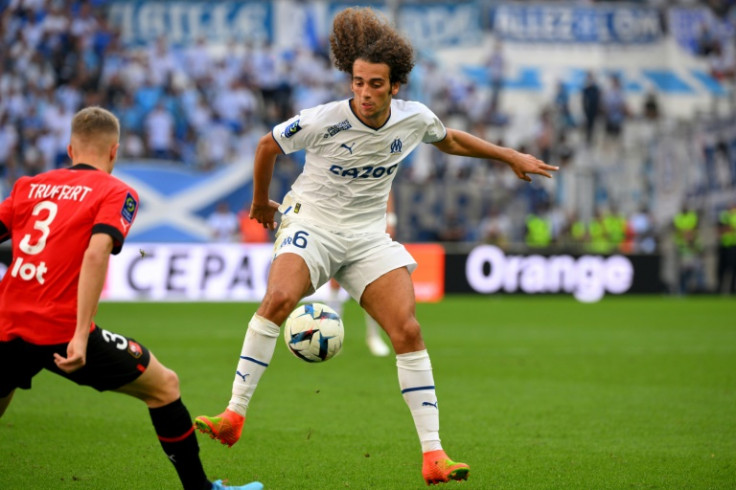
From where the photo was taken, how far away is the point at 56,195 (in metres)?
4.44

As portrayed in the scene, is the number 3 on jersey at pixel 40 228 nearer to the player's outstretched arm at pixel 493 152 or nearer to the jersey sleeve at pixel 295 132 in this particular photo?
the jersey sleeve at pixel 295 132

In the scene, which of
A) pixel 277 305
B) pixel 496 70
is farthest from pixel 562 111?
pixel 277 305

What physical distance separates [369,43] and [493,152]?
0.96 metres

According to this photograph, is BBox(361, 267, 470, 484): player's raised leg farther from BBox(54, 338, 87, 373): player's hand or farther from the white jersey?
BBox(54, 338, 87, 373): player's hand

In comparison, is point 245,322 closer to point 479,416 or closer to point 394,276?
point 479,416

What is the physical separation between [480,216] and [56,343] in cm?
1908

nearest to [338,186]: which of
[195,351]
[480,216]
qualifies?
[195,351]

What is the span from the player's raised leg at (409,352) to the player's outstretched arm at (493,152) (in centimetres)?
87

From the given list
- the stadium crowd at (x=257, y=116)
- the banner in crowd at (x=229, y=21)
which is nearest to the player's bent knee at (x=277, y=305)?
the stadium crowd at (x=257, y=116)

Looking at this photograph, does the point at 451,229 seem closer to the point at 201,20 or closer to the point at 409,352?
the point at 201,20

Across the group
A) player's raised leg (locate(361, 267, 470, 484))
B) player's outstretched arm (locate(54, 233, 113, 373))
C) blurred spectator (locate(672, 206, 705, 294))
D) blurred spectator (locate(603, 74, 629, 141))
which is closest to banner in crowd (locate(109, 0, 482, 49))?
blurred spectator (locate(603, 74, 629, 141))

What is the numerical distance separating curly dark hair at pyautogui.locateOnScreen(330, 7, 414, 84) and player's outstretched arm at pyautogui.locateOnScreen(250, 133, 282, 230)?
582mm

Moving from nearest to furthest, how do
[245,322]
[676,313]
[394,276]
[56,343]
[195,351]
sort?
1. [56,343]
2. [394,276]
3. [195,351]
4. [245,322]
5. [676,313]

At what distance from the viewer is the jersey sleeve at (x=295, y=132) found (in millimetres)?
5660
